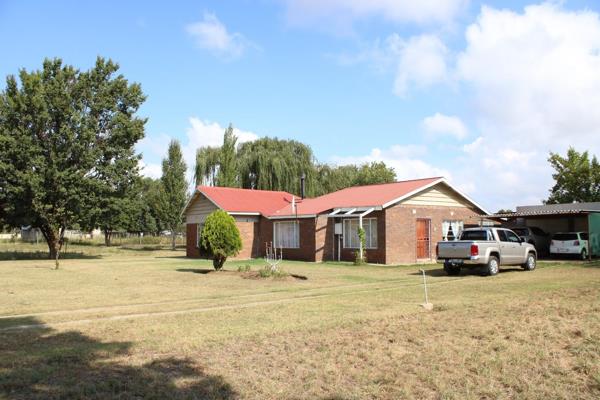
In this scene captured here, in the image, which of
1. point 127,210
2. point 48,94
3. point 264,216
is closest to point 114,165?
point 127,210

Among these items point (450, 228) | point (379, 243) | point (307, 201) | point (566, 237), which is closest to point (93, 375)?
point (379, 243)

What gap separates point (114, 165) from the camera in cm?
3375

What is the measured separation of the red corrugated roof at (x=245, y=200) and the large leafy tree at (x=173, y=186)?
1884cm

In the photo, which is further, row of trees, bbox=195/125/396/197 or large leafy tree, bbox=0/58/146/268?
row of trees, bbox=195/125/396/197

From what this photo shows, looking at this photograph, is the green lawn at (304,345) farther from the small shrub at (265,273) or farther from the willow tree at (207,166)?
the willow tree at (207,166)

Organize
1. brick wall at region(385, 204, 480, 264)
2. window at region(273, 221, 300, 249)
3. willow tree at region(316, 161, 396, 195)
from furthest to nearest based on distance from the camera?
willow tree at region(316, 161, 396, 195) < window at region(273, 221, 300, 249) < brick wall at region(385, 204, 480, 264)

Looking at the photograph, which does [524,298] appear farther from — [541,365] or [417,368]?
[417,368]

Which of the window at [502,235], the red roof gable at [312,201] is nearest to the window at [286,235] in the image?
the red roof gable at [312,201]

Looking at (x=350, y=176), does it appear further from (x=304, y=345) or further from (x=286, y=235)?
(x=304, y=345)

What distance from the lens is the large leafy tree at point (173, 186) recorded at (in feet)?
178

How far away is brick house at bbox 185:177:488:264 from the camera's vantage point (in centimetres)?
2722

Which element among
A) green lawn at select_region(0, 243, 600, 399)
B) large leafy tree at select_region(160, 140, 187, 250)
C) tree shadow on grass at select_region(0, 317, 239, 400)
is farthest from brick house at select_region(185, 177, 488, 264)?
large leafy tree at select_region(160, 140, 187, 250)

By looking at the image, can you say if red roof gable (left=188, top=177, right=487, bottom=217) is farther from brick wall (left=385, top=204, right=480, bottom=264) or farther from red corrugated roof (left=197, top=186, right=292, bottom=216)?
brick wall (left=385, top=204, right=480, bottom=264)

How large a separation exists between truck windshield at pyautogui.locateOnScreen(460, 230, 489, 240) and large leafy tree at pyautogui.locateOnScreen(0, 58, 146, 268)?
21.9 m
